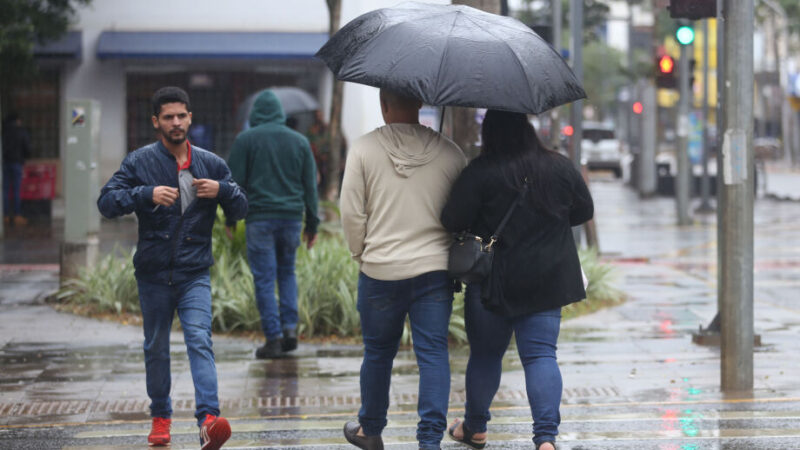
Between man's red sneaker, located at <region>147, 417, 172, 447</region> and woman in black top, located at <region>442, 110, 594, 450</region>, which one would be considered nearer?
woman in black top, located at <region>442, 110, 594, 450</region>

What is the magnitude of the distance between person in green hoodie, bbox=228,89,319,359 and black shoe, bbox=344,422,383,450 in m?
3.19

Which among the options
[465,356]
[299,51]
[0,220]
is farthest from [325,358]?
[299,51]

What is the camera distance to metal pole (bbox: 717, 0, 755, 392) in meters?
7.76

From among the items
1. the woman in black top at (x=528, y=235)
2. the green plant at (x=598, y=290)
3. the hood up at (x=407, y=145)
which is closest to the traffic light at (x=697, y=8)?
the green plant at (x=598, y=290)

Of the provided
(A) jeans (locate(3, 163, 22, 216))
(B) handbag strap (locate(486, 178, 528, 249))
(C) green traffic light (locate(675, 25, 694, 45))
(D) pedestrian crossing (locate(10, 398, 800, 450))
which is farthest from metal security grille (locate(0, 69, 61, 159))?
(B) handbag strap (locate(486, 178, 528, 249))

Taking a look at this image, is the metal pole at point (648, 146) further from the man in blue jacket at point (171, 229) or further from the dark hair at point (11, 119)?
the man in blue jacket at point (171, 229)

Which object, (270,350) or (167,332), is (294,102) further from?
(167,332)

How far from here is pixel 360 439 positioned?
5.98 m

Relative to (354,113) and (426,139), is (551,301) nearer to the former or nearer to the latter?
(426,139)

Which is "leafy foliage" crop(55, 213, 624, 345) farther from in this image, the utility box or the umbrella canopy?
the umbrella canopy

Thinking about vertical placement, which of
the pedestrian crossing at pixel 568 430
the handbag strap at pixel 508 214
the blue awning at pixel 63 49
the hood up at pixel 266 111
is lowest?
the pedestrian crossing at pixel 568 430

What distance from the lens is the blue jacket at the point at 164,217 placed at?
20.6 ft

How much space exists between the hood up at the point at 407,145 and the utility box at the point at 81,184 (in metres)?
7.22

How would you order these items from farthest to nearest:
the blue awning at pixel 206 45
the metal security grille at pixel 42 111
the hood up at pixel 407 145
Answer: the metal security grille at pixel 42 111 → the blue awning at pixel 206 45 → the hood up at pixel 407 145
